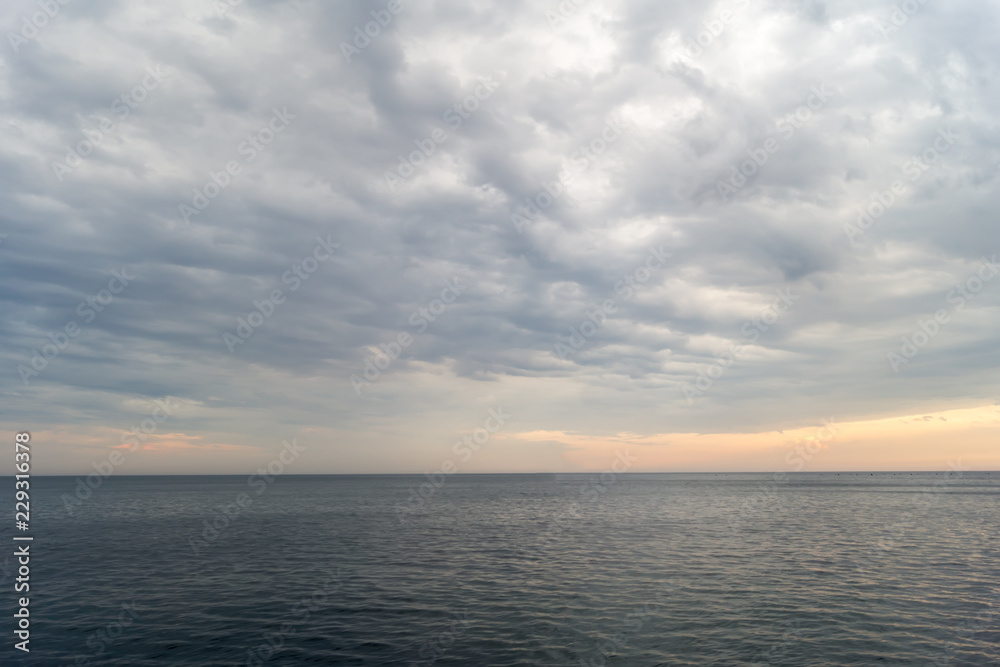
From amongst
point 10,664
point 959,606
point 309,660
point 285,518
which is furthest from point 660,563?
point 285,518

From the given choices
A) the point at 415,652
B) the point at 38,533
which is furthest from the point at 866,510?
the point at 38,533

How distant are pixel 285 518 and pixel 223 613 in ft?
205

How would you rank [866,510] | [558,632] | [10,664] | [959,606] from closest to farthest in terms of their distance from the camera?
1. [10,664]
2. [558,632]
3. [959,606]
4. [866,510]

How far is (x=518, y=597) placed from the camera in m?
34.3

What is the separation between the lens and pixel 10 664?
2359 cm

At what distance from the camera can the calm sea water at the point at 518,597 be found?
24906mm

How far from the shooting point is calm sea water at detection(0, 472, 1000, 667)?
81.7 ft

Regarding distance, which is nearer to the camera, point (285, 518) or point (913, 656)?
point (913, 656)

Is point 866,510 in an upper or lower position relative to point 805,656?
lower

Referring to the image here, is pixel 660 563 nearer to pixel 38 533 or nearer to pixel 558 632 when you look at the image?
pixel 558 632

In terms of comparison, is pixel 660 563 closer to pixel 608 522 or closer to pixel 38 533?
pixel 608 522

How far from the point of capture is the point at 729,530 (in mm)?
67125

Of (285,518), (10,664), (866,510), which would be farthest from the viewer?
(866,510)

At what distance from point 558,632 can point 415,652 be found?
24.9 feet
